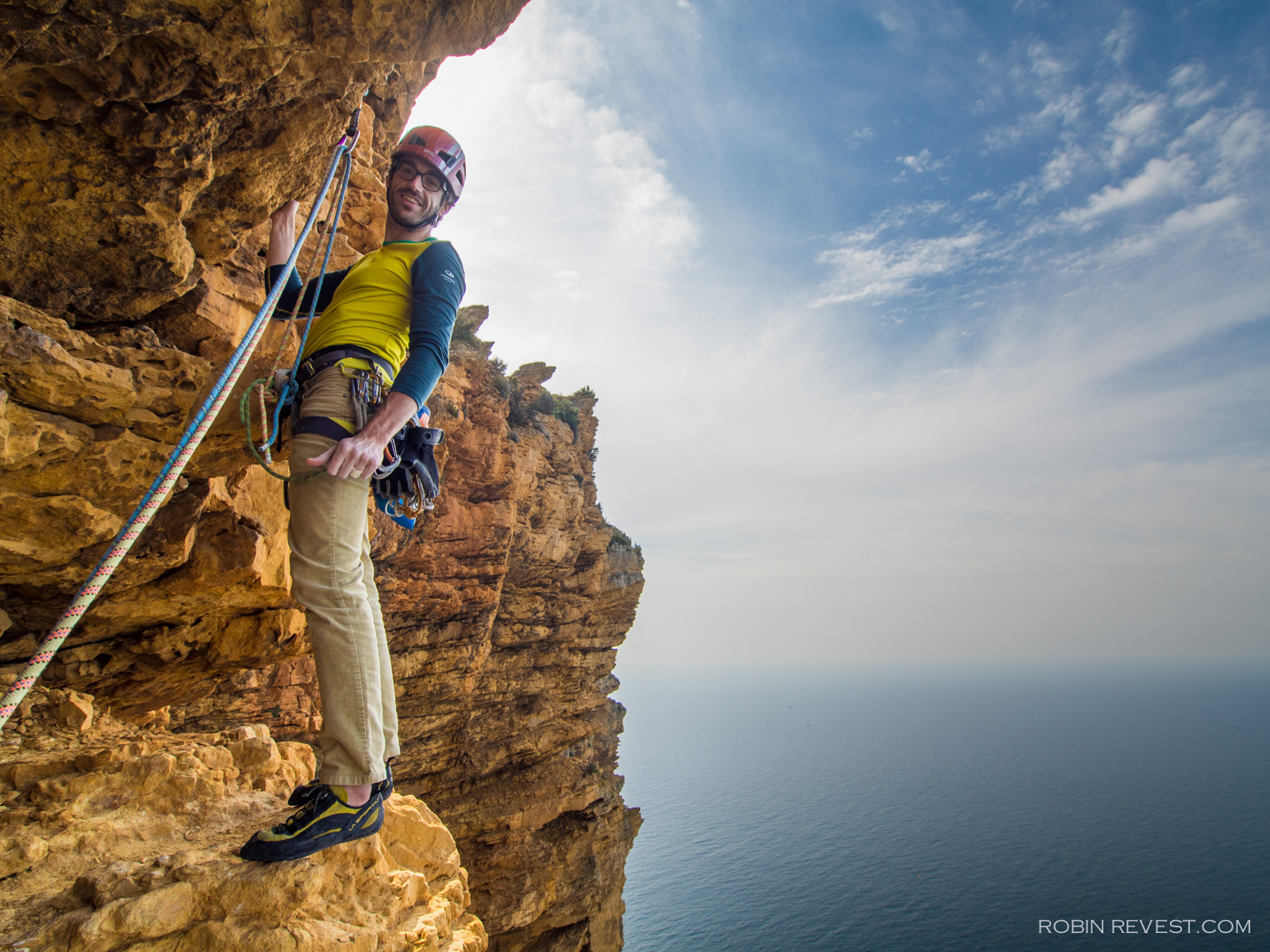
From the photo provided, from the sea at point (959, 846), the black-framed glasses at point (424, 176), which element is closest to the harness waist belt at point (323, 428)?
the black-framed glasses at point (424, 176)

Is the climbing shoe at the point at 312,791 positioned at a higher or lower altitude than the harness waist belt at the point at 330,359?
lower

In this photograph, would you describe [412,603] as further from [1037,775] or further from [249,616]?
[1037,775]

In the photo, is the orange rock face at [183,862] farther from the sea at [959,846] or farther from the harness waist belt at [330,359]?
the sea at [959,846]

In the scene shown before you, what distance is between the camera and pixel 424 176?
3.76m

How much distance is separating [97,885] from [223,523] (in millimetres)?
2845

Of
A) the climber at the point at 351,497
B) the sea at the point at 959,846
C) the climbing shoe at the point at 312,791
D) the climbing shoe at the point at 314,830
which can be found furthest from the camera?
the sea at the point at 959,846

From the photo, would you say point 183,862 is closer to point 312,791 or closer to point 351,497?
point 312,791

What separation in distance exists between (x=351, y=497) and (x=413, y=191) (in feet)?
6.62

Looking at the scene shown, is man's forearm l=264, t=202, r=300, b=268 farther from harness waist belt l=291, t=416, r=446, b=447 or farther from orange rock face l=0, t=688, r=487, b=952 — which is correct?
orange rock face l=0, t=688, r=487, b=952

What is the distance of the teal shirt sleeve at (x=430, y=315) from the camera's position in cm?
308

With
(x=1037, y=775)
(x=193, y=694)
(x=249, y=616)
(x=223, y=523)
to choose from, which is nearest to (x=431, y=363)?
(x=223, y=523)

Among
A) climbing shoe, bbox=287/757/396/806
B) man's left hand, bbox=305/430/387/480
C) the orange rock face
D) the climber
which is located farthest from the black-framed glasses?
the orange rock face

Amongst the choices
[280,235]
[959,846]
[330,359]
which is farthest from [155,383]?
[959,846]

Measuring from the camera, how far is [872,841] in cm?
7456
